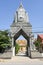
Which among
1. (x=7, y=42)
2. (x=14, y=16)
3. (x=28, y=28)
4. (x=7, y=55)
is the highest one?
(x=14, y=16)

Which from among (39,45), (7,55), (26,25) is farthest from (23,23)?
A: (39,45)

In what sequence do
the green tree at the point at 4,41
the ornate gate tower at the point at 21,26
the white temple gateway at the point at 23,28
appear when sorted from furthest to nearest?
the ornate gate tower at the point at 21,26
the white temple gateway at the point at 23,28
the green tree at the point at 4,41

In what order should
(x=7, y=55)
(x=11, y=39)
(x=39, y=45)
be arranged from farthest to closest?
(x=39, y=45)
(x=11, y=39)
(x=7, y=55)

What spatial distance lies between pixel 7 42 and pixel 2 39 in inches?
41.2

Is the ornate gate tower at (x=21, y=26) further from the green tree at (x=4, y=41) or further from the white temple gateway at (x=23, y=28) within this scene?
the green tree at (x=4, y=41)

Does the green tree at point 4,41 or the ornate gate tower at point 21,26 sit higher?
the ornate gate tower at point 21,26

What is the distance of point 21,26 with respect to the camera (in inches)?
1448

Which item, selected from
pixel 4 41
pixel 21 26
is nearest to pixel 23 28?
pixel 21 26

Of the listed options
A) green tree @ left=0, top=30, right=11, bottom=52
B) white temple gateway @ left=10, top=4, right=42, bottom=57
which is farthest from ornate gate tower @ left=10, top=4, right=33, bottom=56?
green tree @ left=0, top=30, right=11, bottom=52

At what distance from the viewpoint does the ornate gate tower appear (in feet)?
120

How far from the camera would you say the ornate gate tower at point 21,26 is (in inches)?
1437

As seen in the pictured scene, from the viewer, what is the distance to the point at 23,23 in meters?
38.1

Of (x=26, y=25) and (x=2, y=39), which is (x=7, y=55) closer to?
(x=2, y=39)

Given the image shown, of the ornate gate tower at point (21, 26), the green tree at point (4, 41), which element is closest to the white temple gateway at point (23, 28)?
the ornate gate tower at point (21, 26)
